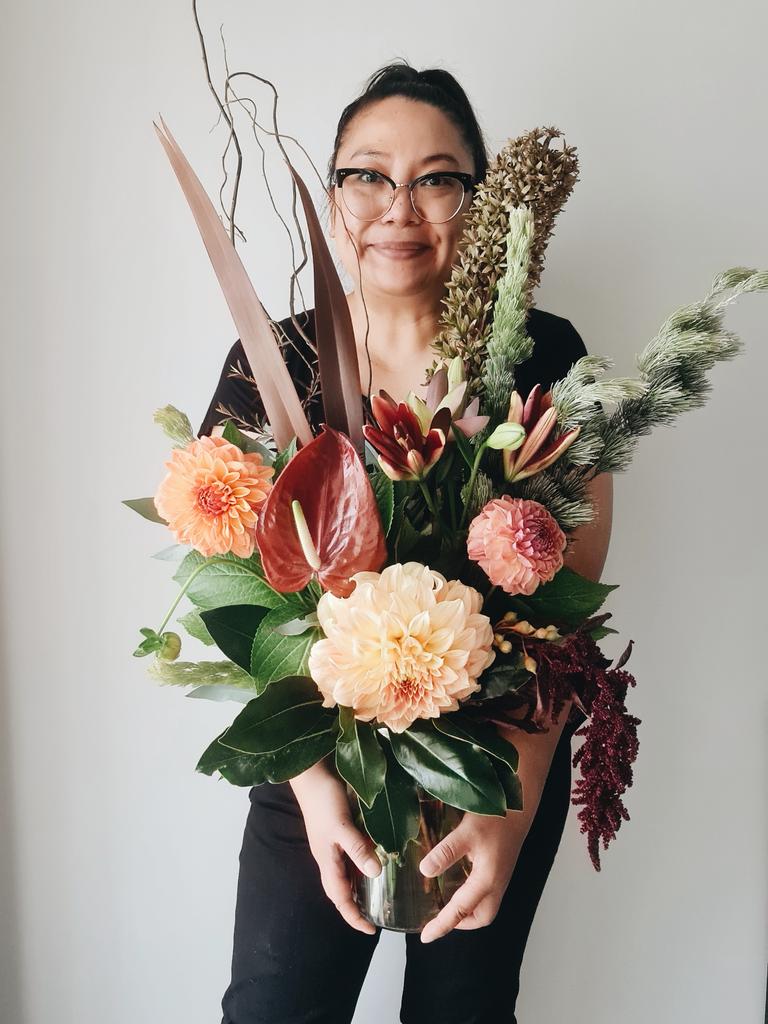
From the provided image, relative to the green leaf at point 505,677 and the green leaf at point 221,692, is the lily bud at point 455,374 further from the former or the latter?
the green leaf at point 221,692

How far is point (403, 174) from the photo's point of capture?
0.95 metres

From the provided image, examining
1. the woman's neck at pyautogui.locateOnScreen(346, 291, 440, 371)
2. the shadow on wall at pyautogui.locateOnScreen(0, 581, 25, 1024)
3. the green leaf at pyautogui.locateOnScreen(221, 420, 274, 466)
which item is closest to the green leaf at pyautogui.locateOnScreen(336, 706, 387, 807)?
the green leaf at pyautogui.locateOnScreen(221, 420, 274, 466)

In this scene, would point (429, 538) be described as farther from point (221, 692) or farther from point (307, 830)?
point (307, 830)

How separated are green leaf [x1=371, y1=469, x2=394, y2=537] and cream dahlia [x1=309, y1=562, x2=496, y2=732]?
45mm

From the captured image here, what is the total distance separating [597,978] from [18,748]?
3.33 ft

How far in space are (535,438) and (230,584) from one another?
0.91ft

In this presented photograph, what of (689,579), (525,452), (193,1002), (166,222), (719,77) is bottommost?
(193,1002)

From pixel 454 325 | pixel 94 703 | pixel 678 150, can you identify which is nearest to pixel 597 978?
pixel 94 703

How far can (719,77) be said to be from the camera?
3.65 ft

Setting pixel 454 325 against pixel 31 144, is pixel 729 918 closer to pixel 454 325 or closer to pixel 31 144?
pixel 454 325

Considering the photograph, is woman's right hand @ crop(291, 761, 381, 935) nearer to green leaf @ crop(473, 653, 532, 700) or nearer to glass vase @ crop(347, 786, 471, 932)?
glass vase @ crop(347, 786, 471, 932)

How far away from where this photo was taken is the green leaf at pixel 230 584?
25.9 inches

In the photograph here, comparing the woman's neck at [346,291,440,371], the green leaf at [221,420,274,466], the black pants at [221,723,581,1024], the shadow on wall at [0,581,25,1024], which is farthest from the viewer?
the shadow on wall at [0,581,25,1024]

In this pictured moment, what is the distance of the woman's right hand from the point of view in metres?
0.72
